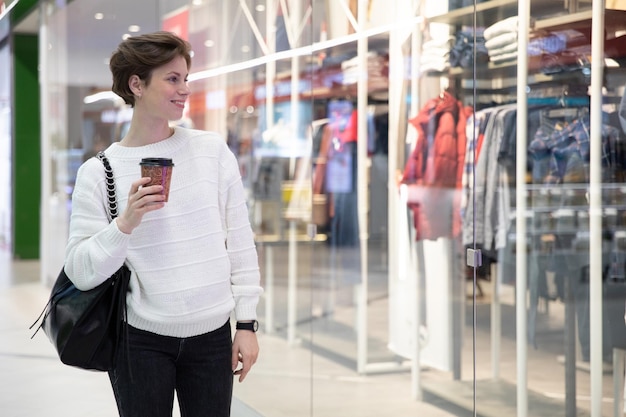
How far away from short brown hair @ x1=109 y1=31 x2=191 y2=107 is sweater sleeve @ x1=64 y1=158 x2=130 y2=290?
21 centimetres

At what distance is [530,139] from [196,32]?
2.50 metres

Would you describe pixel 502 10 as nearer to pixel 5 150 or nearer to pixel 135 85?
pixel 135 85

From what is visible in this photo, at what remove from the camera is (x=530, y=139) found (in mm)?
3279

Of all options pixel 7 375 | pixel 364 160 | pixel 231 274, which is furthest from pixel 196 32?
pixel 231 274

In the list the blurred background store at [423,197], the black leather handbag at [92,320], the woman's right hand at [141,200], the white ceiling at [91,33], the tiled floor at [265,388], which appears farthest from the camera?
the white ceiling at [91,33]

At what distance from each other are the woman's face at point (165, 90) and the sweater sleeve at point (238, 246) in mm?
162

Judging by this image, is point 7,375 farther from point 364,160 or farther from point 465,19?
point 465,19

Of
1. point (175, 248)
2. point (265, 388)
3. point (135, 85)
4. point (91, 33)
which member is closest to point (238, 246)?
point (175, 248)

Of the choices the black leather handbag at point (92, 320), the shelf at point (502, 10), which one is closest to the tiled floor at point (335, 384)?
the shelf at point (502, 10)

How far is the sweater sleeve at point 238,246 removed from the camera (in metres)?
1.97

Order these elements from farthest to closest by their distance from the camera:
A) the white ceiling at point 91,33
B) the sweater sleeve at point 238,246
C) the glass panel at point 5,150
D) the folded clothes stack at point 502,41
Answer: the glass panel at point 5,150 → the white ceiling at point 91,33 → the folded clothes stack at point 502,41 → the sweater sleeve at point 238,246

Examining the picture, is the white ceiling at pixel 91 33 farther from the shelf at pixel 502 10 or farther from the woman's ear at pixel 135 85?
the woman's ear at pixel 135 85

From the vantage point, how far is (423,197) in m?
3.86

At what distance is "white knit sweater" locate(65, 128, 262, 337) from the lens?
189 centimetres
